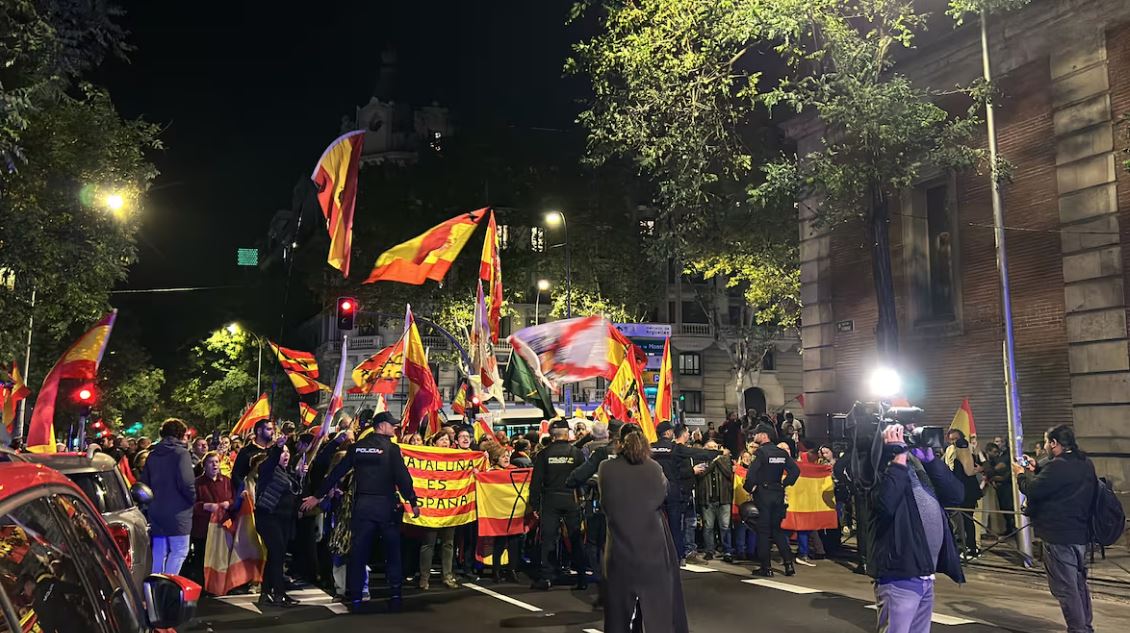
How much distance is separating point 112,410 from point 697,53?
2019 inches

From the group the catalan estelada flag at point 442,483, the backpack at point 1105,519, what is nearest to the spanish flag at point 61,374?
the catalan estelada flag at point 442,483

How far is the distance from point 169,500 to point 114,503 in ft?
8.53

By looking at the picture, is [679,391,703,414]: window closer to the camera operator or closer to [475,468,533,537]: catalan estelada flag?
[475,468,533,537]: catalan estelada flag

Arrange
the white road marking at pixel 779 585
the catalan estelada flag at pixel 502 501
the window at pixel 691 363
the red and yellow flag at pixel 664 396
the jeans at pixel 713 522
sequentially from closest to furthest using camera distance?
the white road marking at pixel 779 585, the catalan estelada flag at pixel 502 501, the jeans at pixel 713 522, the red and yellow flag at pixel 664 396, the window at pixel 691 363

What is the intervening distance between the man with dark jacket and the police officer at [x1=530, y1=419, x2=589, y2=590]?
17.1 ft

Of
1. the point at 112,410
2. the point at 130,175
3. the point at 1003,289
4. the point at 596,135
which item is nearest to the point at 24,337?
the point at 130,175

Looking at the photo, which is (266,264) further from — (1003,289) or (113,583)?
(113,583)

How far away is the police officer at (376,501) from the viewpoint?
1006cm

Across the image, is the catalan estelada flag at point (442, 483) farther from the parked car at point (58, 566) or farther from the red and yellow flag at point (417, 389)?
the parked car at point (58, 566)

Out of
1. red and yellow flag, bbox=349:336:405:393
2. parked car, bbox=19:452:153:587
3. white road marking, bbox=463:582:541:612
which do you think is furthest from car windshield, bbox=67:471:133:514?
red and yellow flag, bbox=349:336:405:393

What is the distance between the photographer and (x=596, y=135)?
19.2 m

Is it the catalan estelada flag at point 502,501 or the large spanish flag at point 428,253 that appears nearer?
the catalan estelada flag at point 502,501

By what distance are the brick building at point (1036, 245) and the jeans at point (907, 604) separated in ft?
35.4

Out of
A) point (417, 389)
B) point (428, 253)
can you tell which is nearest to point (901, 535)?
point (417, 389)
